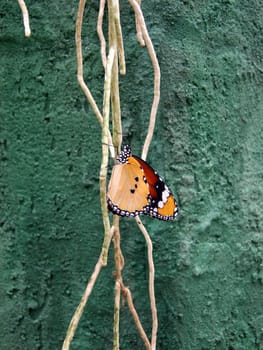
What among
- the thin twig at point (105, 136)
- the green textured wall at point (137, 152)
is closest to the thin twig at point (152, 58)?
the thin twig at point (105, 136)

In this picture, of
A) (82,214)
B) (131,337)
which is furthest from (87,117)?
(131,337)

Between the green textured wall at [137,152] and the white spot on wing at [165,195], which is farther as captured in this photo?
the green textured wall at [137,152]

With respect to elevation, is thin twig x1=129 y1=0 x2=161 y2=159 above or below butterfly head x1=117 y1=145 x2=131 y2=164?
above

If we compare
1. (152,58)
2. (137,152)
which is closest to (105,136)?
(152,58)

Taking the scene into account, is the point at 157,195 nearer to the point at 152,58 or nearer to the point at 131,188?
the point at 131,188

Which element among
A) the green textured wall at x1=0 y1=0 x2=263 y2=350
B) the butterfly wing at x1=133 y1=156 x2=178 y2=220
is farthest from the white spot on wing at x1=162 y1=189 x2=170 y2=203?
the green textured wall at x1=0 y1=0 x2=263 y2=350

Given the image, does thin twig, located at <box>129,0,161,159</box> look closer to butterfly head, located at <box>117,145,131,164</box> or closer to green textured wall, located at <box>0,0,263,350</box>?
butterfly head, located at <box>117,145,131,164</box>

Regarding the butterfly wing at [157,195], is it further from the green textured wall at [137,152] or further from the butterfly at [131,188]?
the green textured wall at [137,152]
